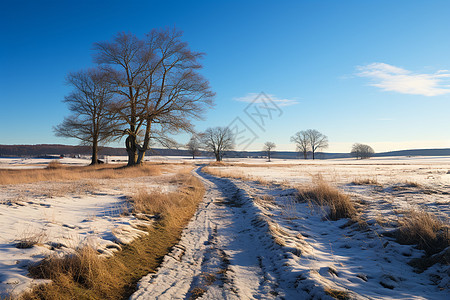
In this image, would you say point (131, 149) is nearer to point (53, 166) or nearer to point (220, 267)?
point (53, 166)

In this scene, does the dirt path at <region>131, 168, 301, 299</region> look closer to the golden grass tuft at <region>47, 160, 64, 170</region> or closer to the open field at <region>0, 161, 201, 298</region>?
the open field at <region>0, 161, 201, 298</region>

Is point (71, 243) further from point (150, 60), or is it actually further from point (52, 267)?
point (150, 60)

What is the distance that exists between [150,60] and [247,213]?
1928 cm

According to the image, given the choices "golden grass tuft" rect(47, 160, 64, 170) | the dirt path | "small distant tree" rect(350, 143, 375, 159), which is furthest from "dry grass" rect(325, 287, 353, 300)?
"small distant tree" rect(350, 143, 375, 159)

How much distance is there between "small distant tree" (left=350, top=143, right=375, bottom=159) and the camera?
10075cm

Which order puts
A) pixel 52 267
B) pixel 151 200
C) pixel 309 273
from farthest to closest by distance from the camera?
pixel 151 200, pixel 309 273, pixel 52 267

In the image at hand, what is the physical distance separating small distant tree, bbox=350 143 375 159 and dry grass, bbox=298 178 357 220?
355 feet

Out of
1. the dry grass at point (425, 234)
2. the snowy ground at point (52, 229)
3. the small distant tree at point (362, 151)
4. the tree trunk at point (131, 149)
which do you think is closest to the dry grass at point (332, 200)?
the dry grass at point (425, 234)

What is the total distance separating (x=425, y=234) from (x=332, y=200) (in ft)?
10.8

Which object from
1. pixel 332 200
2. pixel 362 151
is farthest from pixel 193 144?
pixel 362 151

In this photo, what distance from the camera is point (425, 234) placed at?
4.26 meters

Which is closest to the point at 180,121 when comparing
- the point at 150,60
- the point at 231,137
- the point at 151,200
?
the point at 150,60

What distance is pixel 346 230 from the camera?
5711 mm

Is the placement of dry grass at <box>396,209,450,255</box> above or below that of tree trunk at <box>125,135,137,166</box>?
below
